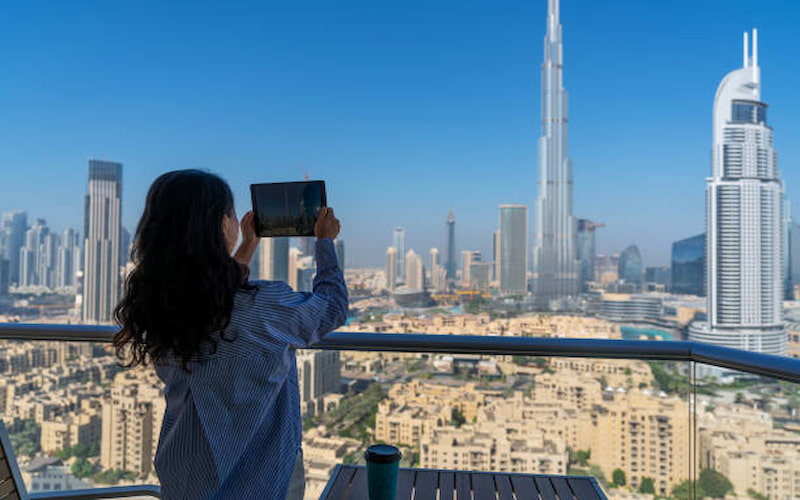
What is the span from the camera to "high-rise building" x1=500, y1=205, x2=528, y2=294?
19047 millimetres

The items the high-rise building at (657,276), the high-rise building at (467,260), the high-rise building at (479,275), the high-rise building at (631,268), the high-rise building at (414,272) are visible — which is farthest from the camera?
the high-rise building at (631,268)

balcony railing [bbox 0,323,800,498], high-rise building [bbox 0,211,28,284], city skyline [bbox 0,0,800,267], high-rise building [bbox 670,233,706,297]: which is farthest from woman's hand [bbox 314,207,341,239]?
high-rise building [bbox 670,233,706,297]

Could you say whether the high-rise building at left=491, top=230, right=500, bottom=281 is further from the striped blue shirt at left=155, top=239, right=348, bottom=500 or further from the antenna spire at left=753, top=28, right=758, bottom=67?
the striped blue shirt at left=155, top=239, right=348, bottom=500

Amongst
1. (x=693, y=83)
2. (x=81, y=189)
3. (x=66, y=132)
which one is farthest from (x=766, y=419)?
(x=693, y=83)

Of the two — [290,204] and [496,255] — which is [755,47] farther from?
[290,204]

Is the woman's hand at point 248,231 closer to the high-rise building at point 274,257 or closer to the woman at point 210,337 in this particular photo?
the woman at point 210,337

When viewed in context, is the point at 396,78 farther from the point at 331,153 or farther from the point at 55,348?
the point at 55,348

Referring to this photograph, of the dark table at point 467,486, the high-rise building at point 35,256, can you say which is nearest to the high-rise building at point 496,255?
the high-rise building at point 35,256

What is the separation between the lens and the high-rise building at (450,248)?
1722 cm

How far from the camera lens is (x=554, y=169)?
26.2 meters

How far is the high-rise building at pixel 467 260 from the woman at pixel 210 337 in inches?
625

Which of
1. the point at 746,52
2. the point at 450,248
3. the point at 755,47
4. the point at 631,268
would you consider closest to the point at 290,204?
the point at 450,248

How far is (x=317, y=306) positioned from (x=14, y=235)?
622 inches

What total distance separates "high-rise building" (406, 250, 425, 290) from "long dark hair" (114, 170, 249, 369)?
36.8ft
